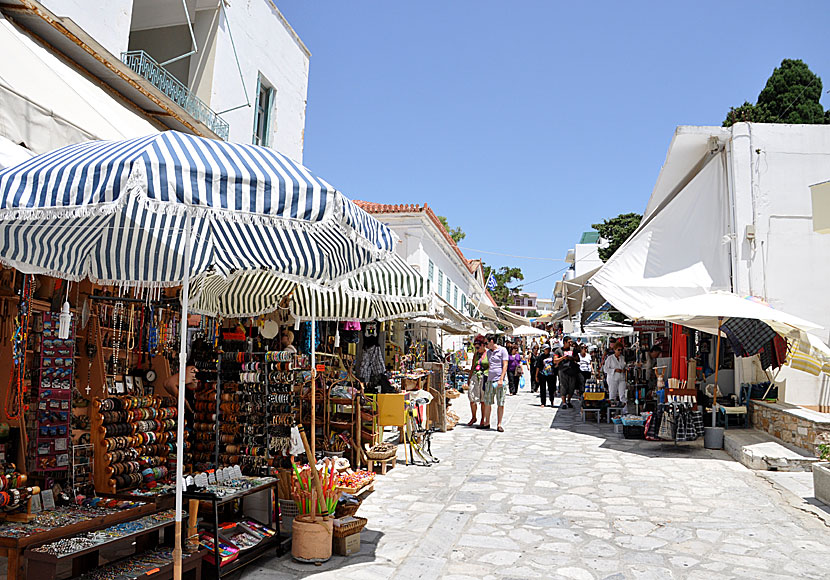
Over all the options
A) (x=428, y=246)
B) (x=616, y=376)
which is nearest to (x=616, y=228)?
(x=428, y=246)

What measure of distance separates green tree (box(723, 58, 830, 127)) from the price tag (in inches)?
1114

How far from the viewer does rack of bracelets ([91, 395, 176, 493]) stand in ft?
17.7

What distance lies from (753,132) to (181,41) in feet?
36.4

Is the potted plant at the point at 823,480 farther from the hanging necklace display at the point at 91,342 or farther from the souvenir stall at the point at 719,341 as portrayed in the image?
the hanging necklace display at the point at 91,342

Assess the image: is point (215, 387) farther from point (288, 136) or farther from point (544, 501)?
point (288, 136)

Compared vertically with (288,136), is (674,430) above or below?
below

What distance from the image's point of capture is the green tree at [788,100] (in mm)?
26438

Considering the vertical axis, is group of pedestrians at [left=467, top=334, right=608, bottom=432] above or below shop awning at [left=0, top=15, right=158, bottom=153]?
below

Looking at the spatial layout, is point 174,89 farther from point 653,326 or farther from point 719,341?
point 653,326

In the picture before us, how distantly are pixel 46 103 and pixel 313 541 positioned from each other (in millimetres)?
4384

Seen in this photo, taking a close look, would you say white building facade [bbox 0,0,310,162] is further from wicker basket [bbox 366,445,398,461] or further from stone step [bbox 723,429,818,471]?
stone step [bbox 723,429,818,471]

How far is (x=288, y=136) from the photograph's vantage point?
12930 mm

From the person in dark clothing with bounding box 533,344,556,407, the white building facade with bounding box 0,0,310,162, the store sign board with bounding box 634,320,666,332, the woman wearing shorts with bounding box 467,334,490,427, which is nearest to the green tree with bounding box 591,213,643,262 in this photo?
the person in dark clothing with bounding box 533,344,556,407

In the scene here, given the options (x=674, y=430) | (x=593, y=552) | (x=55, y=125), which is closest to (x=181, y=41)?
(x=55, y=125)
